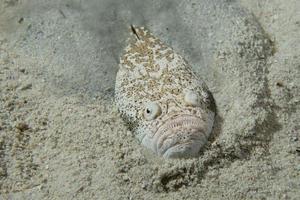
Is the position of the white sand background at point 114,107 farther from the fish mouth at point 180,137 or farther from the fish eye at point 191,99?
the fish eye at point 191,99

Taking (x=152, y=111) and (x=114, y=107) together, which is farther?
(x=114, y=107)

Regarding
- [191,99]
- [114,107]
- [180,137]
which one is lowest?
[114,107]

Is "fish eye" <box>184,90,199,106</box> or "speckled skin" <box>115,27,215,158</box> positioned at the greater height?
"fish eye" <box>184,90,199,106</box>

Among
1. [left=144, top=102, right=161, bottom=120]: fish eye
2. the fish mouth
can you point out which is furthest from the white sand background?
[left=144, top=102, right=161, bottom=120]: fish eye

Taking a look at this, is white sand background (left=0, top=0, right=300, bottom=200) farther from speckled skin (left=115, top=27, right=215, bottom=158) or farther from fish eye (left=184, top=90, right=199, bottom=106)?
fish eye (left=184, top=90, right=199, bottom=106)

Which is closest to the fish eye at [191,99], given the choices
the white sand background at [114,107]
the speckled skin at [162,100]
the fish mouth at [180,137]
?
the speckled skin at [162,100]

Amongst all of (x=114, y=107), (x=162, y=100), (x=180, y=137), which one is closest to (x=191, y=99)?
(x=162, y=100)

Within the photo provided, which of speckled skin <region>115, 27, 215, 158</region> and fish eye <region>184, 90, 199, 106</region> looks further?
fish eye <region>184, 90, 199, 106</region>

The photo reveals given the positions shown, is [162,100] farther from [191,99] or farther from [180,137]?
[180,137]
